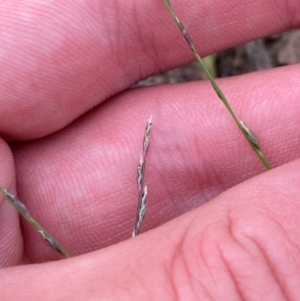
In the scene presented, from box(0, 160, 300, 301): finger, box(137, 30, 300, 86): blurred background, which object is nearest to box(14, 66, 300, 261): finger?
box(0, 160, 300, 301): finger

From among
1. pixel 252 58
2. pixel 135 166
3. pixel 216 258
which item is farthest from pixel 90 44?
pixel 252 58

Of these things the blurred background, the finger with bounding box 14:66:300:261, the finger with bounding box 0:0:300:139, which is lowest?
the blurred background

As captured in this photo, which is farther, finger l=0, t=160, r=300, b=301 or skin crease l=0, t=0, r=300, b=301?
skin crease l=0, t=0, r=300, b=301

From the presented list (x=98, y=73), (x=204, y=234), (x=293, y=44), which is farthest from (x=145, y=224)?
(x=293, y=44)

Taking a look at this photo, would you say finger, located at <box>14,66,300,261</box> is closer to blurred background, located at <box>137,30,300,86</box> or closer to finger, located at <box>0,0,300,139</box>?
finger, located at <box>0,0,300,139</box>

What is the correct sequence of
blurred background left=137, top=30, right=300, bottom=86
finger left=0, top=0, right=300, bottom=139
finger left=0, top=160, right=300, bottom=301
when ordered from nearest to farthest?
finger left=0, top=160, right=300, bottom=301 → finger left=0, top=0, right=300, bottom=139 → blurred background left=137, top=30, right=300, bottom=86

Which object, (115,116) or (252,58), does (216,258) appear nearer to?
(115,116)
